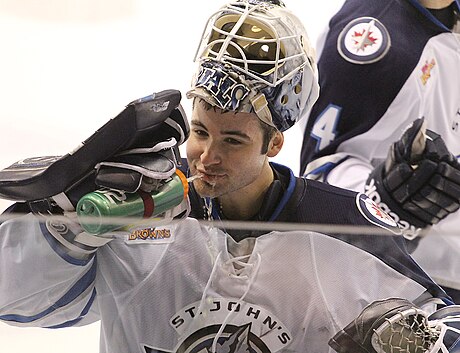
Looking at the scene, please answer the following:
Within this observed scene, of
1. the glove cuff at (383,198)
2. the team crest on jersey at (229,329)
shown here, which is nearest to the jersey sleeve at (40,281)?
the team crest on jersey at (229,329)

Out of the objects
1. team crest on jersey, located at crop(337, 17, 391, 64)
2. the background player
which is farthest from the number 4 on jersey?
team crest on jersey, located at crop(337, 17, 391, 64)

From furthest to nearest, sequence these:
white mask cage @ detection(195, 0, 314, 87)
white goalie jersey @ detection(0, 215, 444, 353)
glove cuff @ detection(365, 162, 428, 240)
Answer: glove cuff @ detection(365, 162, 428, 240) < white mask cage @ detection(195, 0, 314, 87) < white goalie jersey @ detection(0, 215, 444, 353)

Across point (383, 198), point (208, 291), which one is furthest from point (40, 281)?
point (383, 198)

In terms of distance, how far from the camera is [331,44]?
2092 mm

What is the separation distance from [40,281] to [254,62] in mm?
390

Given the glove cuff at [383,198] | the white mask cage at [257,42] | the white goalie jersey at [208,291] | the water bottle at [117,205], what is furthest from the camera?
the glove cuff at [383,198]

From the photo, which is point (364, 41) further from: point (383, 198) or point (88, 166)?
point (88, 166)

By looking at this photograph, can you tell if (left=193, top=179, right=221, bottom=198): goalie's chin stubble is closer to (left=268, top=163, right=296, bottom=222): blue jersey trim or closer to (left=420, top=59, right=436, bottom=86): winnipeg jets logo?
(left=268, top=163, right=296, bottom=222): blue jersey trim

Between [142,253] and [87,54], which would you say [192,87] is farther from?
[87,54]

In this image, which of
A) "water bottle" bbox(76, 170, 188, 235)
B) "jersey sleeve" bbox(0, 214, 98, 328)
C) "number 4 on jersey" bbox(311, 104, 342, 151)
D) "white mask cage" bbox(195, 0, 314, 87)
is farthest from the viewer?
"number 4 on jersey" bbox(311, 104, 342, 151)

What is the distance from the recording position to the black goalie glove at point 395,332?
3.94 ft

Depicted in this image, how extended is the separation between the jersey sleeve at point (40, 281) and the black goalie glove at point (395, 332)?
31cm

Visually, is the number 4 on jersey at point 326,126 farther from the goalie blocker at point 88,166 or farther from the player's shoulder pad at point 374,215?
the goalie blocker at point 88,166

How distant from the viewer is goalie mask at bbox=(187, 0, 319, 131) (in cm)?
135
